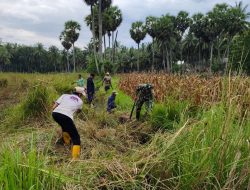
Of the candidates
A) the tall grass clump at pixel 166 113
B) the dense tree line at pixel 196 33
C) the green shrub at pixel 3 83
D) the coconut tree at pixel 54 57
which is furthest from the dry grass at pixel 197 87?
the coconut tree at pixel 54 57

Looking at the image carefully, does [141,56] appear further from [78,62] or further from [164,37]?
[78,62]

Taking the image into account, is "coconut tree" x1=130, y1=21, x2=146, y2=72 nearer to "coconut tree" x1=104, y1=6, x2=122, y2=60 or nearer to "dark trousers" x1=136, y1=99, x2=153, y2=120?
"coconut tree" x1=104, y1=6, x2=122, y2=60

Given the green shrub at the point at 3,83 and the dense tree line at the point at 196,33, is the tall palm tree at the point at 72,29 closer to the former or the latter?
Answer: the dense tree line at the point at 196,33

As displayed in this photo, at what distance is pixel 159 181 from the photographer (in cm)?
335

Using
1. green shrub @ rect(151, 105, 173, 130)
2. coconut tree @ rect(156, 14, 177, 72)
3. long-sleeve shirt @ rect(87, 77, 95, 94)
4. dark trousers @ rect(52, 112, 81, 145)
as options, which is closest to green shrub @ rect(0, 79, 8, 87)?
long-sleeve shirt @ rect(87, 77, 95, 94)

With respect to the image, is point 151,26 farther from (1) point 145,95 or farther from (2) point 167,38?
(1) point 145,95

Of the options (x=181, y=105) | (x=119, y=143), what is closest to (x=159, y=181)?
(x=119, y=143)

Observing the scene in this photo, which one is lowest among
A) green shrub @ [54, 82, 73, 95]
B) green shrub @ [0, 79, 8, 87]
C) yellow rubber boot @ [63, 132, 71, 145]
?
yellow rubber boot @ [63, 132, 71, 145]

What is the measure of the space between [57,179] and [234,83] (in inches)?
76.3

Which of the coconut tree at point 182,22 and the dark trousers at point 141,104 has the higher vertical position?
the coconut tree at point 182,22

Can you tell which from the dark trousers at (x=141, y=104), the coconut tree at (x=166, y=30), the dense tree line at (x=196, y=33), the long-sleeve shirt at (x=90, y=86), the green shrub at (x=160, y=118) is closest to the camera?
the green shrub at (x=160, y=118)

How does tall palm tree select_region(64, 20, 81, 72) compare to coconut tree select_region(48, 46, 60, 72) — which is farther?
coconut tree select_region(48, 46, 60, 72)

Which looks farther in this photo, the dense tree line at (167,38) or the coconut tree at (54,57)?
the coconut tree at (54,57)

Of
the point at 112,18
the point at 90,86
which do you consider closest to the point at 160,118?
the point at 90,86
